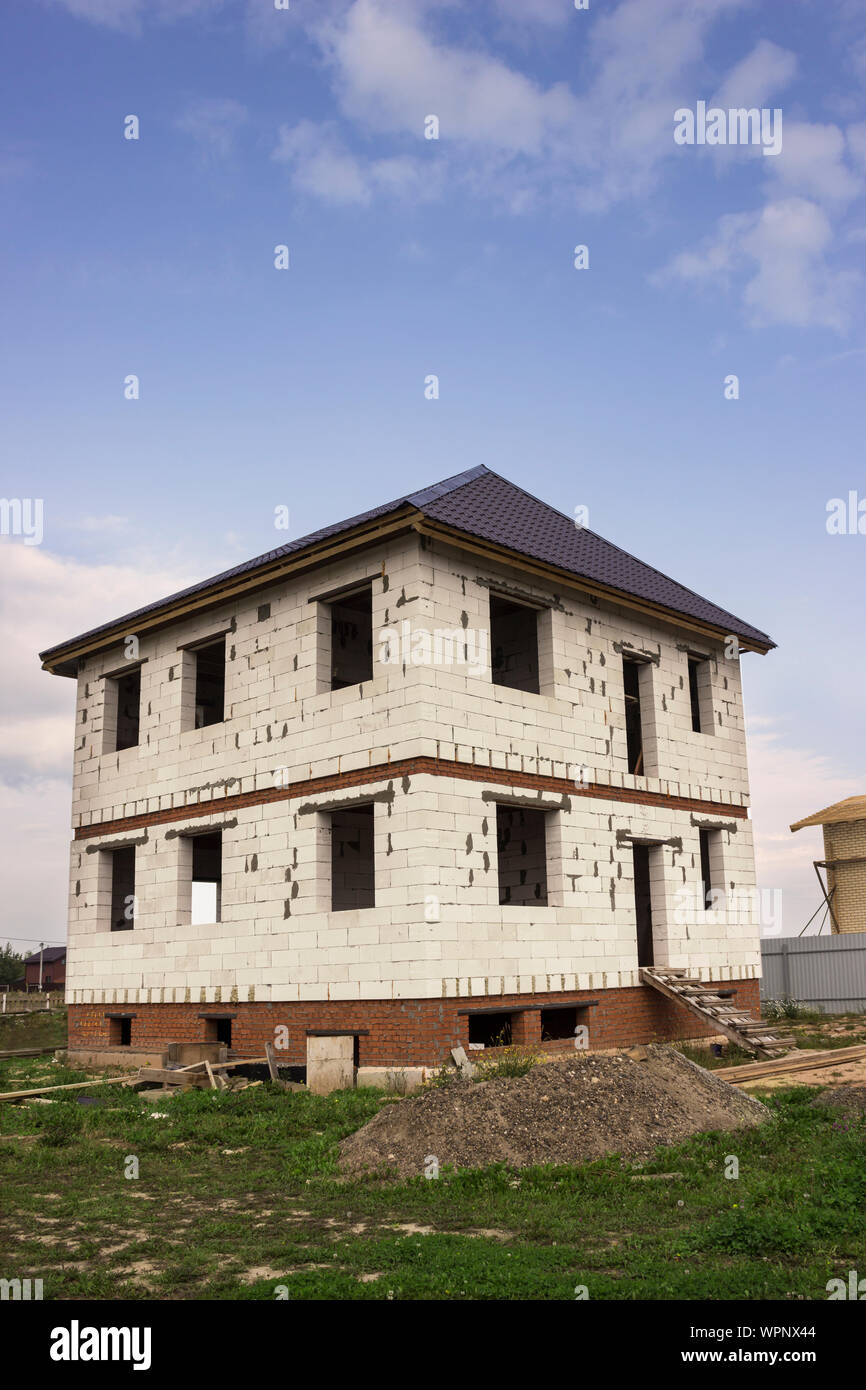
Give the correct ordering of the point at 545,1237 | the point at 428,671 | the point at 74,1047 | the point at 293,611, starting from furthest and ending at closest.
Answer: the point at 74,1047
the point at 293,611
the point at 428,671
the point at 545,1237

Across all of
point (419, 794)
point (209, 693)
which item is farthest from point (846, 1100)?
point (209, 693)

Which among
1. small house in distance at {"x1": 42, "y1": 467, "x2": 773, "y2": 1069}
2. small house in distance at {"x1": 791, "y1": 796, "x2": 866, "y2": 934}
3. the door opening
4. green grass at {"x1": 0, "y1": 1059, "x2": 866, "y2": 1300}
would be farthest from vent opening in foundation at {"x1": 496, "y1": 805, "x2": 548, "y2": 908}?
small house in distance at {"x1": 791, "y1": 796, "x2": 866, "y2": 934}

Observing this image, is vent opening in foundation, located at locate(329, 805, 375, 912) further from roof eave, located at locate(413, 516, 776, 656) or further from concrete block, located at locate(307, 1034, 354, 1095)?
roof eave, located at locate(413, 516, 776, 656)

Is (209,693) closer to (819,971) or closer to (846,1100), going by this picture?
(846,1100)

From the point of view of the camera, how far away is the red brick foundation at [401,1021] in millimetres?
14797

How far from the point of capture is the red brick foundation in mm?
14797

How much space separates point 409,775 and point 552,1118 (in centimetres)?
563

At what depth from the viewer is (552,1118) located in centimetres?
1082

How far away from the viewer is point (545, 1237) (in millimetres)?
7367

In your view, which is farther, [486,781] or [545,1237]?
[486,781]

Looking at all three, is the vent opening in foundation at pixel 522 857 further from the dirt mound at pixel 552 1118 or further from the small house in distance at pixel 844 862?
the small house in distance at pixel 844 862

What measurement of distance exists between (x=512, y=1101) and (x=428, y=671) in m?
6.35
